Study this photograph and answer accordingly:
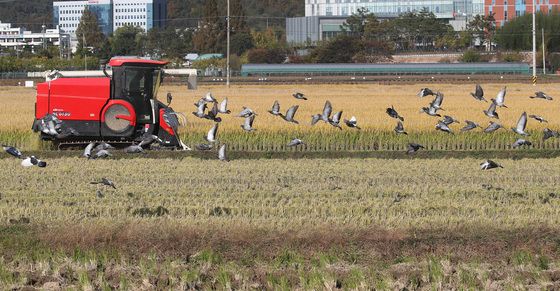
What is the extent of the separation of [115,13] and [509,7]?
75283 mm

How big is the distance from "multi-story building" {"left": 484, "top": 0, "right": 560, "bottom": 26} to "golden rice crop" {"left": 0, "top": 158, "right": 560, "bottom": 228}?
10827cm

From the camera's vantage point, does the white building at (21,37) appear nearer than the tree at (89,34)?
No

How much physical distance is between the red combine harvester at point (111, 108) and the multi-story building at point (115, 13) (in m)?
151

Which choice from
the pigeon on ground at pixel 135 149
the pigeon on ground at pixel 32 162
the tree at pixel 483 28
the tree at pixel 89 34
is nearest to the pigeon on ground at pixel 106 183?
the pigeon on ground at pixel 32 162

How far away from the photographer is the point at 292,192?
13914 mm

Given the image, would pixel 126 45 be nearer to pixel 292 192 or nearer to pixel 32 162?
pixel 32 162

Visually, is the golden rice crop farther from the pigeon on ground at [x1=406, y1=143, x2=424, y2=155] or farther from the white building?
the white building

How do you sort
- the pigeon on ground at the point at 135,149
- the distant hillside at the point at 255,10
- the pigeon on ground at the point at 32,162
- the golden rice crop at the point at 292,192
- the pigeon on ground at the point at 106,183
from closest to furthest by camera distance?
the golden rice crop at the point at 292,192, the pigeon on ground at the point at 106,183, the pigeon on ground at the point at 32,162, the pigeon on ground at the point at 135,149, the distant hillside at the point at 255,10

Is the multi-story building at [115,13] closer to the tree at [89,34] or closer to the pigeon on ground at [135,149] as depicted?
the tree at [89,34]

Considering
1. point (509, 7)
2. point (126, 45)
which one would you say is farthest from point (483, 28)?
point (126, 45)

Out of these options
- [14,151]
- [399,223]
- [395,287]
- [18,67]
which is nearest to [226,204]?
[399,223]

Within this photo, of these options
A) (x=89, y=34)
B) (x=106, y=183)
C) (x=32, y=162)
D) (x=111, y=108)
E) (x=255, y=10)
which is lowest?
(x=106, y=183)

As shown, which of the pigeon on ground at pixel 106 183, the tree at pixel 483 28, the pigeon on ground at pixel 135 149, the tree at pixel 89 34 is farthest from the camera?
the tree at pixel 89 34

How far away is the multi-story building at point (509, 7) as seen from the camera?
12294 centimetres
